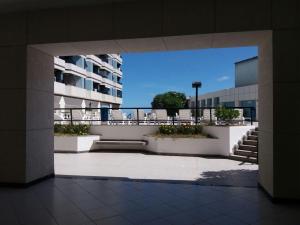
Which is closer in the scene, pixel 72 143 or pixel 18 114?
pixel 18 114

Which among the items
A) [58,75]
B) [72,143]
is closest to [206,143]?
[72,143]

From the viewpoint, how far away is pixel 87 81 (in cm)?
4106

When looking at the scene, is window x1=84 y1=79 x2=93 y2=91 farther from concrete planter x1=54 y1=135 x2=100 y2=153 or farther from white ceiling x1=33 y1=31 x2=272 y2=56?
white ceiling x1=33 y1=31 x2=272 y2=56

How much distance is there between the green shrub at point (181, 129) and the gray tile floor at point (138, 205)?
5.52 meters

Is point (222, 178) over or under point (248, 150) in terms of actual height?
under

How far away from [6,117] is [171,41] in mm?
3850

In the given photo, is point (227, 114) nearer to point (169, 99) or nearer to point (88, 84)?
point (88, 84)

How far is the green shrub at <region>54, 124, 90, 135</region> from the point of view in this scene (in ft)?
40.7

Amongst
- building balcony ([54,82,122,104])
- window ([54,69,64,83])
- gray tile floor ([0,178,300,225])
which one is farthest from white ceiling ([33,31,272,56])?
window ([54,69,64,83])

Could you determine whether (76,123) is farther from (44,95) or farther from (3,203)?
(3,203)

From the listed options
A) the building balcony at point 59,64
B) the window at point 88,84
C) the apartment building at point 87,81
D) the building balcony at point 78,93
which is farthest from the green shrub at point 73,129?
the window at point 88,84

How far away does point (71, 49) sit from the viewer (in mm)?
6199

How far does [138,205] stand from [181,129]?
714 centimetres

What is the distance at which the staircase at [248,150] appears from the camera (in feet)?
31.1
